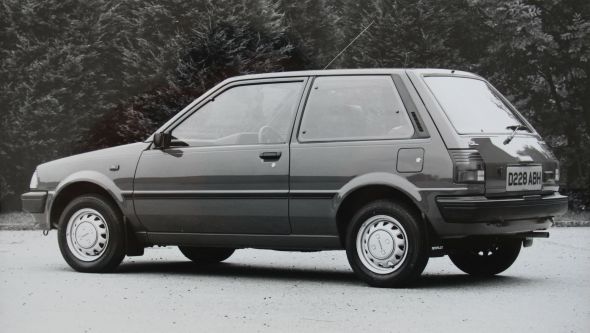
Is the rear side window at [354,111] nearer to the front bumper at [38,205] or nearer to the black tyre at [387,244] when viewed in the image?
the black tyre at [387,244]

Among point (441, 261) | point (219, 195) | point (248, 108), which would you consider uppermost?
point (248, 108)

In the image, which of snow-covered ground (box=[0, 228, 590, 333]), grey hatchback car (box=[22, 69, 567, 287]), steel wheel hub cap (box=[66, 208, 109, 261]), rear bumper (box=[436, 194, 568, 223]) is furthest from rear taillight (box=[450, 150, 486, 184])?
steel wheel hub cap (box=[66, 208, 109, 261])

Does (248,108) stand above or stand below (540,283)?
above

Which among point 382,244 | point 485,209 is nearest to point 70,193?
point 382,244

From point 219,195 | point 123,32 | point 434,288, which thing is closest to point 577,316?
point 434,288

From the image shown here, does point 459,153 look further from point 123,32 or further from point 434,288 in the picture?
point 123,32

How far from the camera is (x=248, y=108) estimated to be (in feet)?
31.0

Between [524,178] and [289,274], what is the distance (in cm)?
235

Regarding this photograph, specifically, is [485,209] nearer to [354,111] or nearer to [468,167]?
[468,167]

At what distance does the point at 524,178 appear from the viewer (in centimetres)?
873

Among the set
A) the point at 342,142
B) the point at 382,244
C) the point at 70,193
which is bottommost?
the point at 382,244

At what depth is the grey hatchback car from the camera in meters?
8.33

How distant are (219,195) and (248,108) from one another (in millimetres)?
826

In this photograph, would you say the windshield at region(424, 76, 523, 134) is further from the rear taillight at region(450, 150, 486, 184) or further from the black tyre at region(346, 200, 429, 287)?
the black tyre at region(346, 200, 429, 287)
